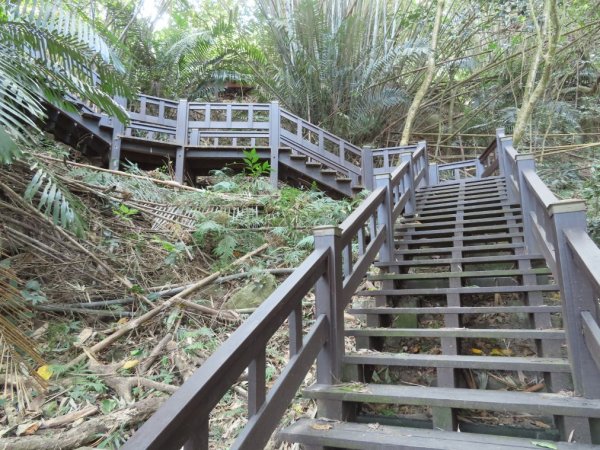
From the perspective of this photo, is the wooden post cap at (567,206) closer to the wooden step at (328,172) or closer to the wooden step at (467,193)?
the wooden step at (467,193)

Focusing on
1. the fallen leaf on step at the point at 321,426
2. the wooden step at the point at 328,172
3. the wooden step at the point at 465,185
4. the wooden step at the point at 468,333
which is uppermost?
the wooden step at the point at 328,172

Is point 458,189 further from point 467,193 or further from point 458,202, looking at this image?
point 458,202

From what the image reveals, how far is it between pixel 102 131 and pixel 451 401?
850cm

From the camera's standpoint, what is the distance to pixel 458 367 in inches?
92.9

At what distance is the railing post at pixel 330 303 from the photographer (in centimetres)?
240

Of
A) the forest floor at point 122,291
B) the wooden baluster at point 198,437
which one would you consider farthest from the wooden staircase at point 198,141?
the wooden baluster at point 198,437

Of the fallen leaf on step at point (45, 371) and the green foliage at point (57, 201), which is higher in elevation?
the green foliage at point (57, 201)

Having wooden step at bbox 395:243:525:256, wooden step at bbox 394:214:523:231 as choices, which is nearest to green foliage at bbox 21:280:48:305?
wooden step at bbox 395:243:525:256

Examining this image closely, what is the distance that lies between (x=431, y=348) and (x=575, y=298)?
1212 millimetres

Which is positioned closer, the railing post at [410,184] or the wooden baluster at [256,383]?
the wooden baluster at [256,383]

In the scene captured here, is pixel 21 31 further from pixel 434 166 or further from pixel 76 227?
pixel 434 166

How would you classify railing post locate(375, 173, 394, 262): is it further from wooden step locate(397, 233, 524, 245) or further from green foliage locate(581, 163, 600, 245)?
green foliage locate(581, 163, 600, 245)

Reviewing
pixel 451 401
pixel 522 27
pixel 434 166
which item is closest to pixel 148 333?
pixel 451 401

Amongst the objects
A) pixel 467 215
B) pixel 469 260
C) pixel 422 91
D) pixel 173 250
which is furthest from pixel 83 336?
pixel 422 91
